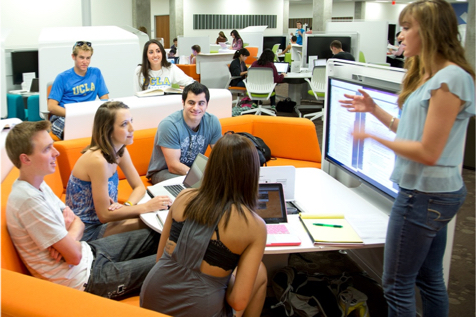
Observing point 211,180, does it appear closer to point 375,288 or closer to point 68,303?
point 68,303

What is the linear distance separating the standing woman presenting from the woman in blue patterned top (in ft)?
3.96

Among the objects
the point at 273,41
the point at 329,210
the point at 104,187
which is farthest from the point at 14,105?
the point at 273,41

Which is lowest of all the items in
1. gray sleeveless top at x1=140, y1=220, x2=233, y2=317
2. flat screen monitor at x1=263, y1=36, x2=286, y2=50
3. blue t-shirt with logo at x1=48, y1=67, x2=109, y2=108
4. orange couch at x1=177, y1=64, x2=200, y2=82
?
gray sleeveless top at x1=140, y1=220, x2=233, y2=317

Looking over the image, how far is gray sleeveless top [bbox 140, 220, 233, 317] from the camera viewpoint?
171 centimetres

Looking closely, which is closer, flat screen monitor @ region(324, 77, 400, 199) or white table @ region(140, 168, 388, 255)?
white table @ region(140, 168, 388, 255)

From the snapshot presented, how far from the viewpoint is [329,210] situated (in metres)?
2.49

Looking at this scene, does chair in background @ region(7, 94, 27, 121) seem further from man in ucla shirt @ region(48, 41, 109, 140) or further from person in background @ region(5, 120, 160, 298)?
person in background @ region(5, 120, 160, 298)

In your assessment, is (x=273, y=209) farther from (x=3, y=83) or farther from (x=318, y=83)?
(x=318, y=83)

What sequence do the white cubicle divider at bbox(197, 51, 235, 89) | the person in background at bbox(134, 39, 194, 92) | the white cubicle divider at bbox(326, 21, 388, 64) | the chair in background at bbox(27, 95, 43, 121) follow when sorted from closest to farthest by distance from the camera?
the person in background at bbox(134, 39, 194, 92) < the chair in background at bbox(27, 95, 43, 121) < the white cubicle divider at bbox(197, 51, 235, 89) < the white cubicle divider at bbox(326, 21, 388, 64)

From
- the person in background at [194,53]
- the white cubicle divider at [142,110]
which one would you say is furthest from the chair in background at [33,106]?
the person in background at [194,53]

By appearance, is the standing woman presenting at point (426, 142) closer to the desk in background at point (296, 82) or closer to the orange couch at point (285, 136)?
the orange couch at point (285, 136)

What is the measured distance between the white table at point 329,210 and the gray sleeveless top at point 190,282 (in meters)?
0.37

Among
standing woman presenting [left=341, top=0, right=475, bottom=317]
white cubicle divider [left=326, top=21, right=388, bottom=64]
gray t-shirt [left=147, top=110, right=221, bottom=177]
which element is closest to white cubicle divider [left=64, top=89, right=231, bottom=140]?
gray t-shirt [left=147, top=110, right=221, bottom=177]

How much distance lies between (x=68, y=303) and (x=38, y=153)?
2.53ft
